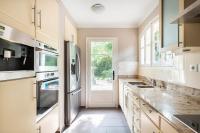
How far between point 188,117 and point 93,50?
4639mm

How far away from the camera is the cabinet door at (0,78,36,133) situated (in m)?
1.38

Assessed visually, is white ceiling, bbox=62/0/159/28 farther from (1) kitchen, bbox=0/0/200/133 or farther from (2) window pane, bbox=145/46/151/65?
(2) window pane, bbox=145/46/151/65

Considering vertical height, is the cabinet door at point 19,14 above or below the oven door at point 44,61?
above

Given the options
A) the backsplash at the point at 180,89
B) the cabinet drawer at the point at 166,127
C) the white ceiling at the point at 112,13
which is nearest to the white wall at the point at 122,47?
the white ceiling at the point at 112,13

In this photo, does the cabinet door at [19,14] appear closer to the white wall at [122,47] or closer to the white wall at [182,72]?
the white wall at [182,72]

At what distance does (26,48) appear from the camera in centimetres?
185

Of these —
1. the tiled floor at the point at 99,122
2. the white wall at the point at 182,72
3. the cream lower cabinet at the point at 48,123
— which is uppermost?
the white wall at the point at 182,72

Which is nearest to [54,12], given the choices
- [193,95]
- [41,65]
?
[41,65]

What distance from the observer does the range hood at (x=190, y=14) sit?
4.52 ft

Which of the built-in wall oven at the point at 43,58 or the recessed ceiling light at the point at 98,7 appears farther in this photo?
the recessed ceiling light at the point at 98,7

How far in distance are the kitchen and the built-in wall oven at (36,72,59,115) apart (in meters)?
0.01

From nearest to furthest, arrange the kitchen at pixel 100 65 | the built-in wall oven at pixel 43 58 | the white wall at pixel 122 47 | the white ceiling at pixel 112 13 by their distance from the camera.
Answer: the kitchen at pixel 100 65 < the built-in wall oven at pixel 43 58 < the white ceiling at pixel 112 13 < the white wall at pixel 122 47

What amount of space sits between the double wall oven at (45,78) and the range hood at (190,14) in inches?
55.0

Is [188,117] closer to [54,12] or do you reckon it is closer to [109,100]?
[54,12]
